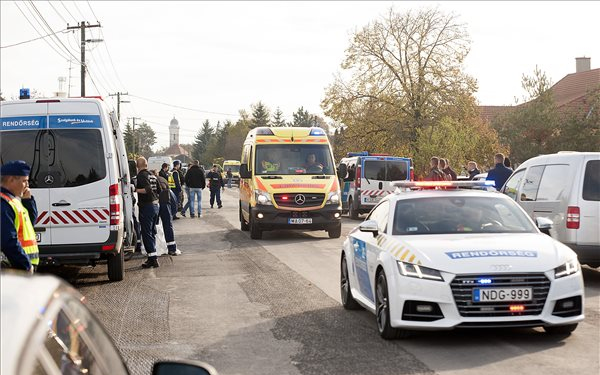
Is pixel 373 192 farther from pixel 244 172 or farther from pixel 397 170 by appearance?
pixel 244 172

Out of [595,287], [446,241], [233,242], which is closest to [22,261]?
[446,241]

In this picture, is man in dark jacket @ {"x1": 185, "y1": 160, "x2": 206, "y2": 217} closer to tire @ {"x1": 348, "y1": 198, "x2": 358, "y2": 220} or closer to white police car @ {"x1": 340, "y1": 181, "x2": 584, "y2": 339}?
tire @ {"x1": 348, "y1": 198, "x2": 358, "y2": 220}

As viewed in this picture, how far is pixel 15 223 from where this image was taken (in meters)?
6.64

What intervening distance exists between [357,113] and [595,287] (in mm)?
41569

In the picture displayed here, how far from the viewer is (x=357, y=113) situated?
52156 millimetres

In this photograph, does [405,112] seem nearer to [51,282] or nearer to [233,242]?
[233,242]

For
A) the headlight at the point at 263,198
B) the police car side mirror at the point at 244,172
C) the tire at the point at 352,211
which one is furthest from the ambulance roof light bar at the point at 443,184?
Answer: the tire at the point at 352,211

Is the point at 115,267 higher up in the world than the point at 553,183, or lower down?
lower down

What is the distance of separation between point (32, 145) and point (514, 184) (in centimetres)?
768

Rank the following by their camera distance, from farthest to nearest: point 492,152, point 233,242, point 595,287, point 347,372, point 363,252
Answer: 1. point 492,152
2. point 233,242
3. point 595,287
4. point 363,252
5. point 347,372

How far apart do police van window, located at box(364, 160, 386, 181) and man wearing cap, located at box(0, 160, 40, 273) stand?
2003 cm

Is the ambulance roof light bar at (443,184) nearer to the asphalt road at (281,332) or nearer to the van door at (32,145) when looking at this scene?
the asphalt road at (281,332)

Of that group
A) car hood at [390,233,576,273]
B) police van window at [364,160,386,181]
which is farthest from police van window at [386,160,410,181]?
car hood at [390,233,576,273]

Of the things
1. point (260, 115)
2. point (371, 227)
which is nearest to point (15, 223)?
point (371, 227)
